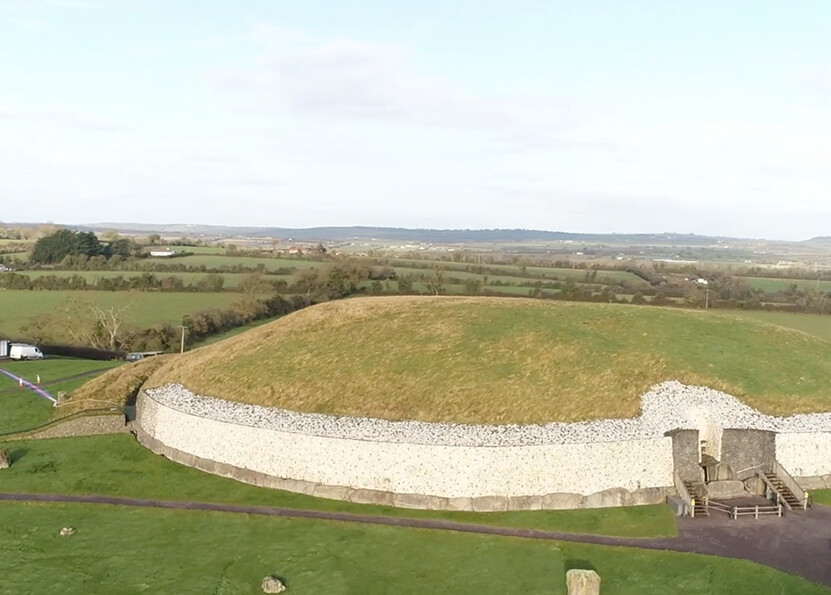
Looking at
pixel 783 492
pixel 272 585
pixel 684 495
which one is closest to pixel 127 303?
pixel 272 585

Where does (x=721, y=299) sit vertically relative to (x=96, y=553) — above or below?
above

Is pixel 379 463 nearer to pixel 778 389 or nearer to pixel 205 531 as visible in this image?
pixel 205 531

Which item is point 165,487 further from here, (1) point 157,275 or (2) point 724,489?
(1) point 157,275

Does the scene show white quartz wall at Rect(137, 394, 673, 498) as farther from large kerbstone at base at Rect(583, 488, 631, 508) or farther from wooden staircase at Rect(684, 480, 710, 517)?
wooden staircase at Rect(684, 480, 710, 517)

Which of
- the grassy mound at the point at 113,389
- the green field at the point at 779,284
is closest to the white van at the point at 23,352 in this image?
the grassy mound at the point at 113,389

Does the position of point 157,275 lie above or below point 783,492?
above

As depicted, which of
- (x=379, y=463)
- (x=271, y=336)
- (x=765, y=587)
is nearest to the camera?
(x=765, y=587)

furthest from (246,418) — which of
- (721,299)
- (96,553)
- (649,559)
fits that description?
(721,299)
